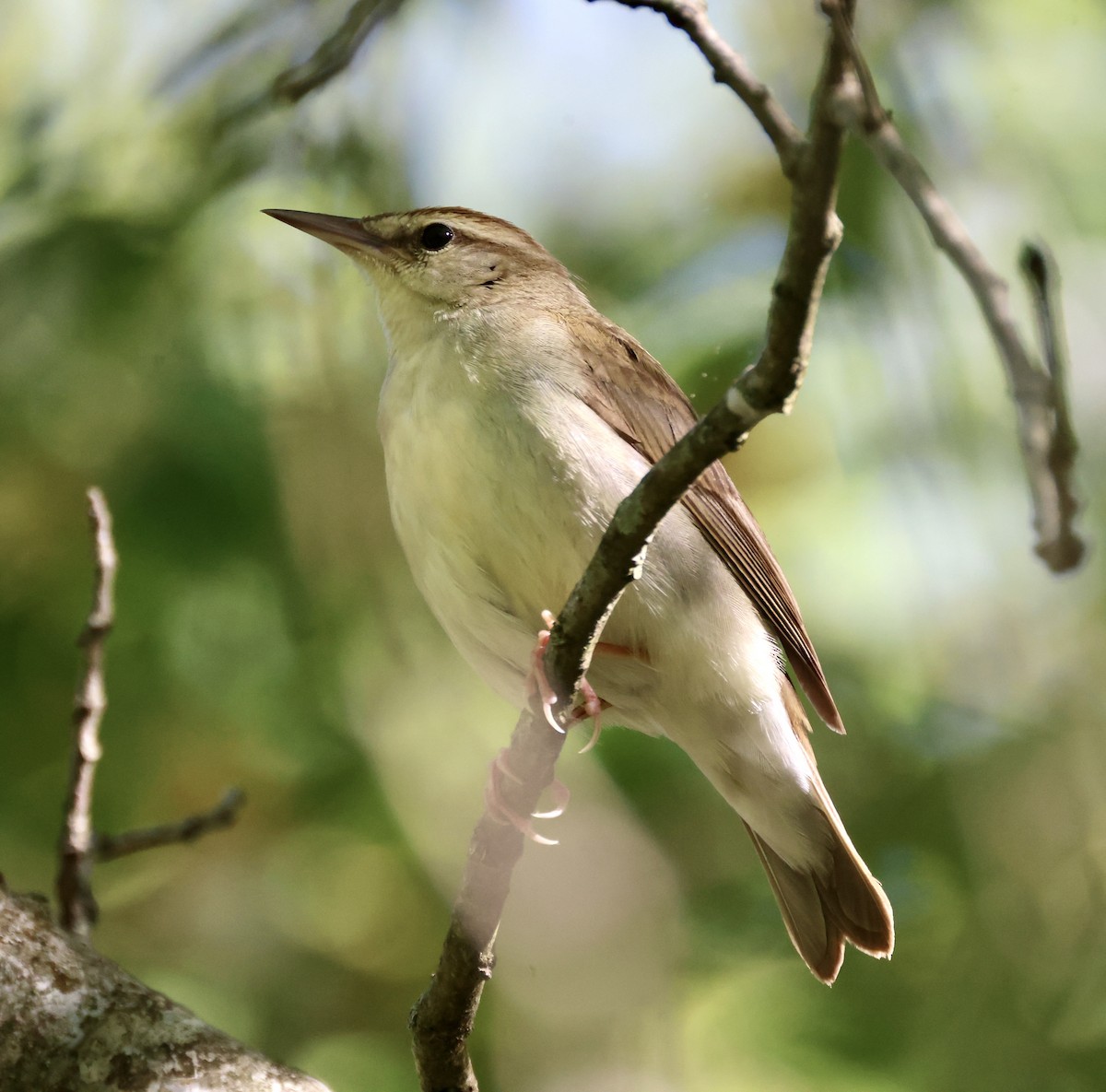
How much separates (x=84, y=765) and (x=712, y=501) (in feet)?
6.47

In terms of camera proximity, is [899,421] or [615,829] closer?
[899,421]

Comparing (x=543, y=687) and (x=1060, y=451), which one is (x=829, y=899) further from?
(x=1060, y=451)

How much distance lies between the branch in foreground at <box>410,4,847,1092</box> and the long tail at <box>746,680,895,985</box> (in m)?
1.29

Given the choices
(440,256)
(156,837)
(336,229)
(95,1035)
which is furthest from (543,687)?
(336,229)

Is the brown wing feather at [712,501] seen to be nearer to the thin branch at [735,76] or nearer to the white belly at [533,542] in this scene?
the white belly at [533,542]

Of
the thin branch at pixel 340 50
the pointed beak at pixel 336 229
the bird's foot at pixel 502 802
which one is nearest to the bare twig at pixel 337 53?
the thin branch at pixel 340 50

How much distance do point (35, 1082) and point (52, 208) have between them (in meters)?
3.38

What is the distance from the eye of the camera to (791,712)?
408 centimetres

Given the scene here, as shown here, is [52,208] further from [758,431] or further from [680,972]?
[680,972]

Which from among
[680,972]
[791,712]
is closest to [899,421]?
[791,712]

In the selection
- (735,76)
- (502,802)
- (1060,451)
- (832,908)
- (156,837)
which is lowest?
(832,908)

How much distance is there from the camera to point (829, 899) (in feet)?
13.7

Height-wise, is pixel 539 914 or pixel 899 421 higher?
pixel 899 421

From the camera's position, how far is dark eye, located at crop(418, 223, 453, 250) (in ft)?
14.6
